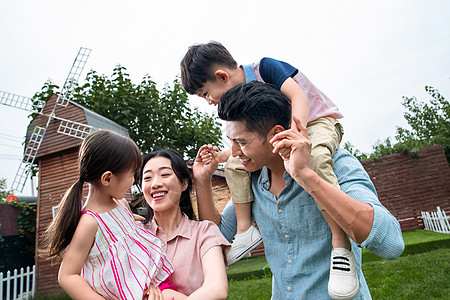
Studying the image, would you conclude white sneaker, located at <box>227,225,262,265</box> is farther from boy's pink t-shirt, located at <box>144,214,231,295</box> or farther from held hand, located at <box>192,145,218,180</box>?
held hand, located at <box>192,145,218,180</box>

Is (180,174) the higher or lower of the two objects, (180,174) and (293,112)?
the lower

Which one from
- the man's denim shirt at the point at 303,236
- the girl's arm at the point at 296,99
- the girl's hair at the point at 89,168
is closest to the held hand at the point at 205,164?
the girl's hair at the point at 89,168

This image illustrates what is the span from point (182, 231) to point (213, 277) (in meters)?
0.39

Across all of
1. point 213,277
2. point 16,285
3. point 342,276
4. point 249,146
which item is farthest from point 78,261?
point 16,285

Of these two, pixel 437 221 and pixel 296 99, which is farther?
pixel 437 221

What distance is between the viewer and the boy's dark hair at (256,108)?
5.39 feet

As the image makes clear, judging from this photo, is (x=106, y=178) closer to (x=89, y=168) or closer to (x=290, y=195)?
(x=89, y=168)

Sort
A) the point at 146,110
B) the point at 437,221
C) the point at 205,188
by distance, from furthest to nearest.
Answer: the point at 146,110, the point at 437,221, the point at 205,188

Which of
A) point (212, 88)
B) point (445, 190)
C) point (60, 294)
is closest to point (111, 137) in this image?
point (212, 88)

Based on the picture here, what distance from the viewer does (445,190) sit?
12.4m

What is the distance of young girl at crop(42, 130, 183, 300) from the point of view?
157cm

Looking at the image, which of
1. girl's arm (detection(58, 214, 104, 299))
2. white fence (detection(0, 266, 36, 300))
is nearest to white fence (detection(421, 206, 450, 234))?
girl's arm (detection(58, 214, 104, 299))

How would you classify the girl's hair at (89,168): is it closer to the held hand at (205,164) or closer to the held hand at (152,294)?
the held hand at (205,164)

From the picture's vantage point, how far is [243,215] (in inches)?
78.4
